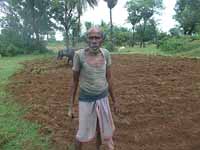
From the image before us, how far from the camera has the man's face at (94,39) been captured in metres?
2.96

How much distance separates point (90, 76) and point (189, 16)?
88.9ft

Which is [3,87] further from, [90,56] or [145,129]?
[90,56]

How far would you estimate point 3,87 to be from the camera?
797 centimetres

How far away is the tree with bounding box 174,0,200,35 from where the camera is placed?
1120 inches

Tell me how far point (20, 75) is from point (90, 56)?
7.54 metres

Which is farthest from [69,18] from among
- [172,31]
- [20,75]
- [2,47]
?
[20,75]

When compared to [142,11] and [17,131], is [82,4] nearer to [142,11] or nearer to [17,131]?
[142,11]

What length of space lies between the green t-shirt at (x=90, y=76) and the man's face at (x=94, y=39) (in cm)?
10

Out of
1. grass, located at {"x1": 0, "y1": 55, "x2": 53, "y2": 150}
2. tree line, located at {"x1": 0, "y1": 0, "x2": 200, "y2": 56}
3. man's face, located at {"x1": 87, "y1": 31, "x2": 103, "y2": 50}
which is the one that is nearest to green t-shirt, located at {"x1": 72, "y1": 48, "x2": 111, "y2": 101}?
man's face, located at {"x1": 87, "y1": 31, "x2": 103, "y2": 50}

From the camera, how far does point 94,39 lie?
9.73ft

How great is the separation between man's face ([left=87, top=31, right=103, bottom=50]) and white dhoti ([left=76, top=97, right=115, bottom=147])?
19.8 inches

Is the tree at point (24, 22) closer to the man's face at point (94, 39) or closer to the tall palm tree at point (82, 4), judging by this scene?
the tall palm tree at point (82, 4)

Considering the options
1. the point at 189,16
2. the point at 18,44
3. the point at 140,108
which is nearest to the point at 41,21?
the point at 18,44

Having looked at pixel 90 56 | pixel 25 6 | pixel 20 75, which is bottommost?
pixel 20 75
